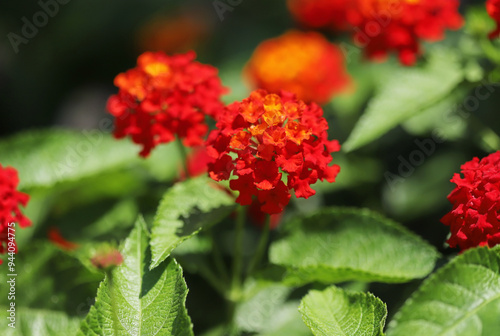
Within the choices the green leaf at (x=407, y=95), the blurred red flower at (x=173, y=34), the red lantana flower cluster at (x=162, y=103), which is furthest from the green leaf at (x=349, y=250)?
the blurred red flower at (x=173, y=34)

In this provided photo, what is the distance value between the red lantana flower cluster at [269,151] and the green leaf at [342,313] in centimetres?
21

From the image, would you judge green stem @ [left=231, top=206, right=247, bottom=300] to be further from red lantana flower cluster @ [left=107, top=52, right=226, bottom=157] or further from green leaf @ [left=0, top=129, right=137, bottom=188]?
green leaf @ [left=0, top=129, right=137, bottom=188]

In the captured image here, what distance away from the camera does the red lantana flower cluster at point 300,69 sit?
1.91 m

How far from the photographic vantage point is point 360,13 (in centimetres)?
170

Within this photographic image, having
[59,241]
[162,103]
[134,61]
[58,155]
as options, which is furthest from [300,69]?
[134,61]

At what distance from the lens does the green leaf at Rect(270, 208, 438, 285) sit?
122cm

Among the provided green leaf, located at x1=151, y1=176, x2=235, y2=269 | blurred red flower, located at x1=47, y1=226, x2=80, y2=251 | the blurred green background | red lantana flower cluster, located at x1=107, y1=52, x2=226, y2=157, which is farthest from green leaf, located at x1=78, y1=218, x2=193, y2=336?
the blurred green background

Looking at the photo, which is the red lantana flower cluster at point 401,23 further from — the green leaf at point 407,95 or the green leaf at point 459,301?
the green leaf at point 459,301

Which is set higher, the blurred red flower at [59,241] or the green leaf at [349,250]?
the blurred red flower at [59,241]

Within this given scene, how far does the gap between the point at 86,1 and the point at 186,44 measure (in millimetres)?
766

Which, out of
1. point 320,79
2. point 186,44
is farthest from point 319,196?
point 186,44

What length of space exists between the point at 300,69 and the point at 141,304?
1072 mm

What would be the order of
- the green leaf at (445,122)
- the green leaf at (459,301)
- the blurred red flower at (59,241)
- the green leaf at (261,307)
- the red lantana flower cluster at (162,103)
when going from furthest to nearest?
the green leaf at (445,122), the blurred red flower at (59,241), the green leaf at (261,307), the red lantana flower cluster at (162,103), the green leaf at (459,301)

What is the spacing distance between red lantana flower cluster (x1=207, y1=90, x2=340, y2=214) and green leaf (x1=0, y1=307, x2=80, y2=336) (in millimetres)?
519
